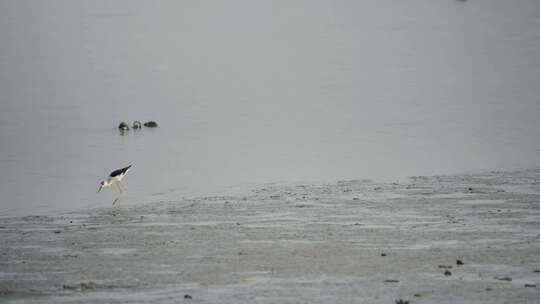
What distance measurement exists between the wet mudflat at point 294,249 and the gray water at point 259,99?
3794 millimetres

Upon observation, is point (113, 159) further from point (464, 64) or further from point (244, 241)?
point (464, 64)

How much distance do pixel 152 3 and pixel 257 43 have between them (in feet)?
142

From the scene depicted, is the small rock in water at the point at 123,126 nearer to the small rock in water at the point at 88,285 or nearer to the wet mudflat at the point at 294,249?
the wet mudflat at the point at 294,249

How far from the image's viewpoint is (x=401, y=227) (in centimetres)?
2009

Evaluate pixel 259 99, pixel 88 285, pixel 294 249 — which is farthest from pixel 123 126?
pixel 88 285

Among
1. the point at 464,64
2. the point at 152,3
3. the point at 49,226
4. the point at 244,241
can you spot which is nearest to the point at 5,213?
the point at 49,226

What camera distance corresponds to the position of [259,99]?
53438 millimetres

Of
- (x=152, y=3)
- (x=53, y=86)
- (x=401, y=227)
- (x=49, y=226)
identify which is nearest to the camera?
(x=401, y=227)

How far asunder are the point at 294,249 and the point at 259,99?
Answer: 35.5 metres

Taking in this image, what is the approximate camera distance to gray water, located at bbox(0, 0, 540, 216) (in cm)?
3153

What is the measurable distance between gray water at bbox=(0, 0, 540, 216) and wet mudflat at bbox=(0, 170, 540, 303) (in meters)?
3.79

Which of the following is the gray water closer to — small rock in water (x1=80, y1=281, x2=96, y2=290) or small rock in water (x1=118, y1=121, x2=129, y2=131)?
small rock in water (x1=118, y1=121, x2=129, y2=131)

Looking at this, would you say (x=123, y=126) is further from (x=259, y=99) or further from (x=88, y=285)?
(x=88, y=285)

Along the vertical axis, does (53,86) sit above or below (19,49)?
below
